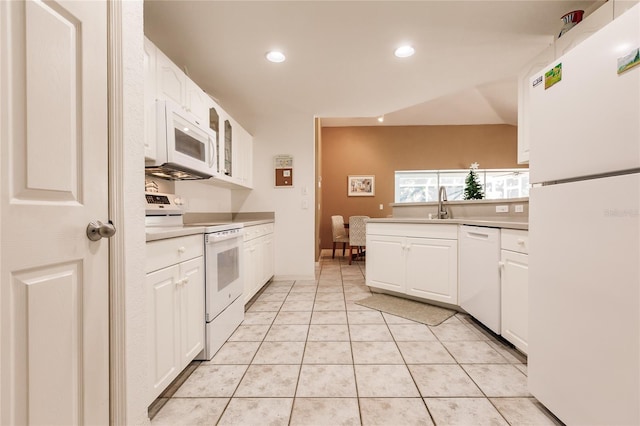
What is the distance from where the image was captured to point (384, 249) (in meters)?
2.97

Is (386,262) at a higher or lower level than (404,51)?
lower

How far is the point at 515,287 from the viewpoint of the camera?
1.69 m

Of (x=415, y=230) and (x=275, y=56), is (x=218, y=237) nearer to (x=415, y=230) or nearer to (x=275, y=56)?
(x=275, y=56)

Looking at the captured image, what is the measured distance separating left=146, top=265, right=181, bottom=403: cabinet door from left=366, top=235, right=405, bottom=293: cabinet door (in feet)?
7.02

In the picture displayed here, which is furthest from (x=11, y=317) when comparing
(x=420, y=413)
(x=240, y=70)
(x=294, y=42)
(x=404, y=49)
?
(x=404, y=49)

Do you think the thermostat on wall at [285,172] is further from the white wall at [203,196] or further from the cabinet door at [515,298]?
the cabinet door at [515,298]

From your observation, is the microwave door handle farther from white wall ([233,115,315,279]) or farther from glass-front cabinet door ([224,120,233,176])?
white wall ([233,115,315,279])

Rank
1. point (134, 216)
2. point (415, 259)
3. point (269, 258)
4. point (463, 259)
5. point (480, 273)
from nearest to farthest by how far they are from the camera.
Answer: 1. point (134, 216)
2. point (480, 273)
3. point (463, 259)
4. point (415, 259)
5. point (269, 258)

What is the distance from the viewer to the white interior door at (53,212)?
0.66 meters

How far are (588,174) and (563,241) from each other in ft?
0.92

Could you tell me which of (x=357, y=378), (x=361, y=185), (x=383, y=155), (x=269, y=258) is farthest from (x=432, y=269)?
(x=383, y=155)

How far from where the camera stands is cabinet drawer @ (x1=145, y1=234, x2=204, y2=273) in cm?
120

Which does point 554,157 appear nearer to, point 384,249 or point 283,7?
point 283,7

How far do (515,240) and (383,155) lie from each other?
4.94 m
